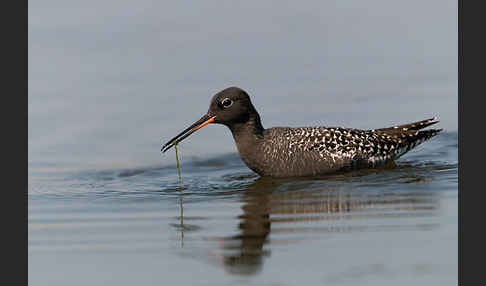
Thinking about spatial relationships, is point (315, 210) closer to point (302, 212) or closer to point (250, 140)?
point (302, 212)

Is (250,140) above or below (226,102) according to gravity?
below

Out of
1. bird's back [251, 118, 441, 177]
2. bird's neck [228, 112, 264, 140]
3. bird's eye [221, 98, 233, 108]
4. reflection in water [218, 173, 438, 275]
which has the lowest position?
reflection in water [218, 173, 438, 275]

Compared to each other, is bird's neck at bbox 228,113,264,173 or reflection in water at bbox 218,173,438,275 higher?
bird's neck at bbox 228,113,264,173

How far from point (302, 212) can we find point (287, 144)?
3068mm

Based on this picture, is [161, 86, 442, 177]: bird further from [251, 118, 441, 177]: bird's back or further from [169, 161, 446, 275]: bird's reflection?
[169, 161, 446, 275]: bird's reflection

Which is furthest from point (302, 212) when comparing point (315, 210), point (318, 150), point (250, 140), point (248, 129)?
point (248, 129)

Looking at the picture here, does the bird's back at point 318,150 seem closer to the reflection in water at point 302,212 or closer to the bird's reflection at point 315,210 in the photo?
the bird's reflection at point 315,210

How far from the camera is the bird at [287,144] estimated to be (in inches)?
531

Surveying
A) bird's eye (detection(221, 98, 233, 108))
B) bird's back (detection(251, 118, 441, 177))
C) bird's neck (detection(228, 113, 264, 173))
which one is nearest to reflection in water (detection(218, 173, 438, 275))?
bird's back (detection(251, 118, 441, 177))

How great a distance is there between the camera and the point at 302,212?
1063 cm

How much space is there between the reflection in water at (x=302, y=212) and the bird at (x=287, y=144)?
0.70 metres

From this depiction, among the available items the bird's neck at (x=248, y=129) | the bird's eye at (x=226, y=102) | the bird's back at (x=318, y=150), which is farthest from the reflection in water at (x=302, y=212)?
the bird's eye at (x=226, y=102)

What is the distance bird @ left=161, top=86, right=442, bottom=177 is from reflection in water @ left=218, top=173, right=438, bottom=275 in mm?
698

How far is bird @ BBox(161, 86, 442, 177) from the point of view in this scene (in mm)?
13492
